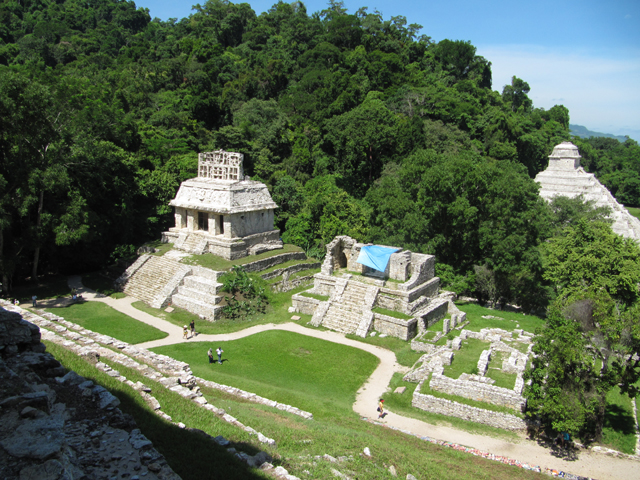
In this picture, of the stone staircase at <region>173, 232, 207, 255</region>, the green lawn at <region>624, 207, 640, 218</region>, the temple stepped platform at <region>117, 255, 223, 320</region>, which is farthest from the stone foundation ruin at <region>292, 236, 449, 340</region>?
the green lawn at <region>624, 207, 640, 218</region>

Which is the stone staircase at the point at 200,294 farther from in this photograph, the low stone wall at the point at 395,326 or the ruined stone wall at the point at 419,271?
the ruined stone wall at the point at 419,271

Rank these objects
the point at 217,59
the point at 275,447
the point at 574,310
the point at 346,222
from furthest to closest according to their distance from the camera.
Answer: the point at 217,59, the point at 346,222, the point at 574,310, the point at 275,447

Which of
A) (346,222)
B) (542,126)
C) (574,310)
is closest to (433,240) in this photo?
(346,222)

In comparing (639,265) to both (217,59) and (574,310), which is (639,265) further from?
(217,59)

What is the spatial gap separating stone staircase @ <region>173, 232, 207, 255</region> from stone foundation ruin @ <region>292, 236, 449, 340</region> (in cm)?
693

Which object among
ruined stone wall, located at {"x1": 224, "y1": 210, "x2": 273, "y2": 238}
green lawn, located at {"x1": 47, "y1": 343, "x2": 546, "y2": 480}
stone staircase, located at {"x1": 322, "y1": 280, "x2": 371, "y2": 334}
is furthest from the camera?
ruined stone wall, located at {"x1": 224, "y1": 210, "x2": 273, "y2": 238}

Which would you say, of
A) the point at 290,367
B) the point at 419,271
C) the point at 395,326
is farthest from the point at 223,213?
the point at 395,326

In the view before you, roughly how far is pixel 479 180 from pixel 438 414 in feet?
51.7

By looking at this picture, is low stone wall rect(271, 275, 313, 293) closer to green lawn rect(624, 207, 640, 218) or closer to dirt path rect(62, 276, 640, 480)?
dirt path rect(62, 276, 640, 480)

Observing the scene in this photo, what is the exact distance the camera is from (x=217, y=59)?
60.3m

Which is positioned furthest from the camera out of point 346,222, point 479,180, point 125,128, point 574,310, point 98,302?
point 346,222

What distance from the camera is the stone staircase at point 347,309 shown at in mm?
21828

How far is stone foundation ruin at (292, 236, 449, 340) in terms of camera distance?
21453 mm

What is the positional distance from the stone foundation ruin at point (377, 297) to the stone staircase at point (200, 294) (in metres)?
4.06
